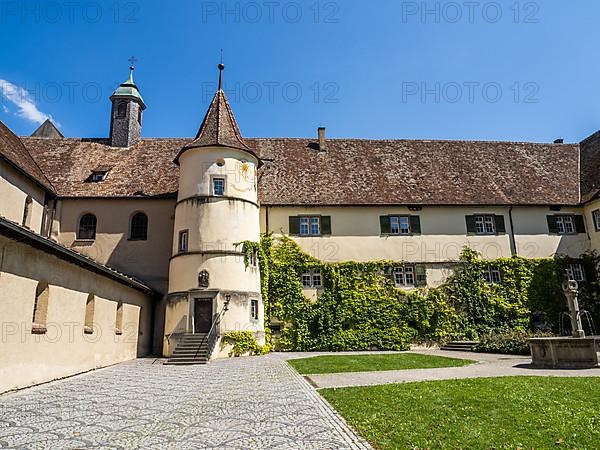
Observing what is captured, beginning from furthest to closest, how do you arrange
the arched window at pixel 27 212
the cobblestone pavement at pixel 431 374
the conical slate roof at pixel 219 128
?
the conical slate roof at pixel 219 128, the arched window at pixel 27 212, the cobblestone pavement at pixel 431 374

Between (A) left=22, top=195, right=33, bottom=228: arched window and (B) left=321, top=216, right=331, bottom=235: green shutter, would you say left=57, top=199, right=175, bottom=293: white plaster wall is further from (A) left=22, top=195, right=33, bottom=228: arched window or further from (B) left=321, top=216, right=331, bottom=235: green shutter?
(B) left=321, top=216, right=331, bottom=235: green shutter

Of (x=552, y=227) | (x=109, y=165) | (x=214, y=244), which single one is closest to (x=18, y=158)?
(x=109, y=165)

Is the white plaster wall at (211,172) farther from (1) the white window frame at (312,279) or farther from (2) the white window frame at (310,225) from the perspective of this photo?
(1) the white window frame at (312,279)

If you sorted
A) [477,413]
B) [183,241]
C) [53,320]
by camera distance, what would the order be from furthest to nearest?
[183,241], [53,320], [477,413]

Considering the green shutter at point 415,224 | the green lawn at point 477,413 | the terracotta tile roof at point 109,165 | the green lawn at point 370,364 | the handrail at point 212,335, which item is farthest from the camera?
the green shutter at point 415,224

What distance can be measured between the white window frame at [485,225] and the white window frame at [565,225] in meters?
3.87

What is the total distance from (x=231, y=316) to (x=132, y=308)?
4478mm

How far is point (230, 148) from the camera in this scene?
74.9ft

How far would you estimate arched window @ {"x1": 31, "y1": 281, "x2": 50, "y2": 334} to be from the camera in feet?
39.5

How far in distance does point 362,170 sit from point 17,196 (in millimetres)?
18574

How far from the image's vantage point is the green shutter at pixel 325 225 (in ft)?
81.4

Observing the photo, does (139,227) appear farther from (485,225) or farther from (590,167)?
(590,167)

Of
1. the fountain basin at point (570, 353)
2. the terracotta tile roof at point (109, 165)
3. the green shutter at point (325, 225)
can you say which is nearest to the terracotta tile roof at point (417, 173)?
the green shutter at point (325, 225)

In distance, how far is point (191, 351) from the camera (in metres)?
19.1
